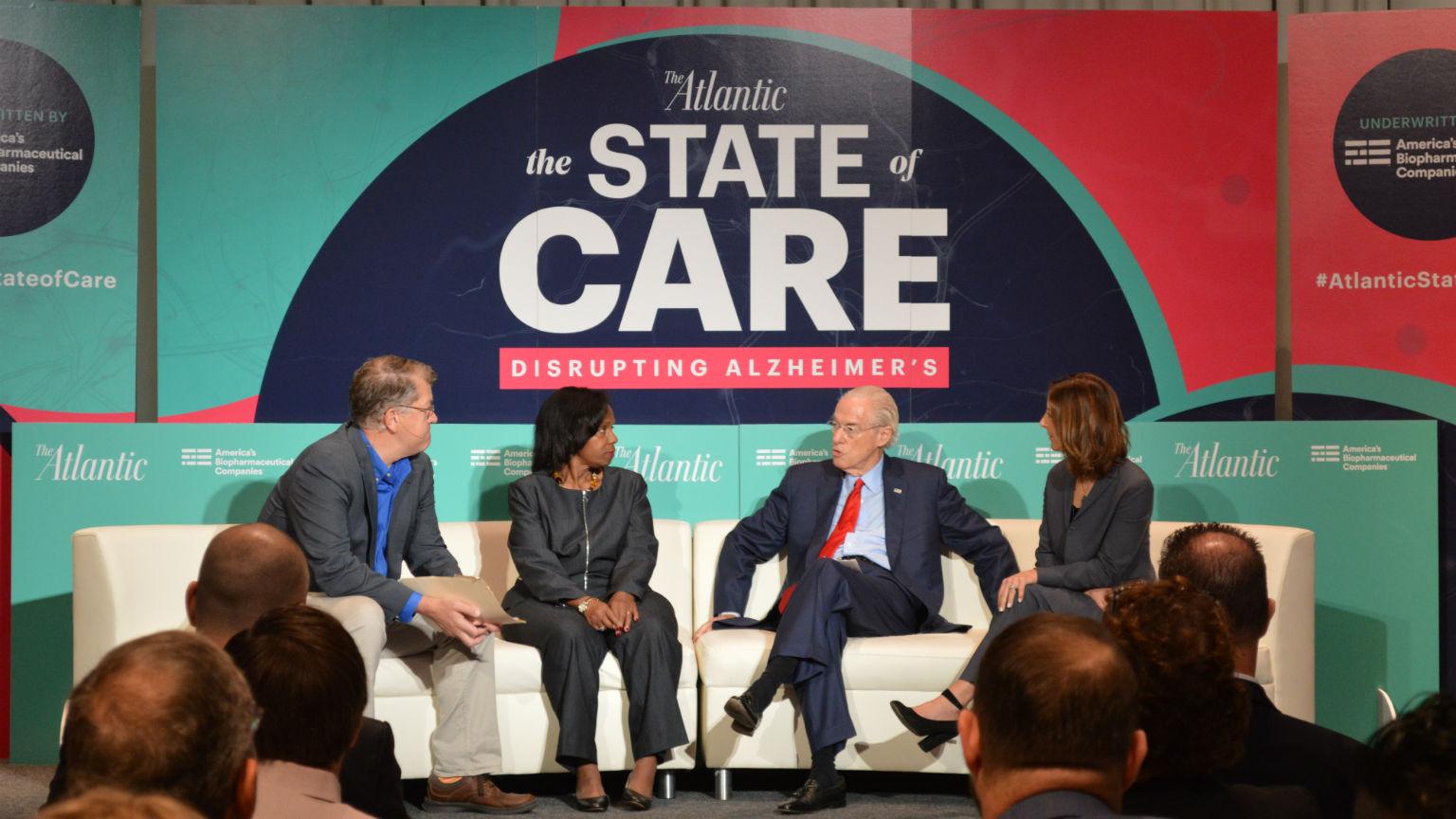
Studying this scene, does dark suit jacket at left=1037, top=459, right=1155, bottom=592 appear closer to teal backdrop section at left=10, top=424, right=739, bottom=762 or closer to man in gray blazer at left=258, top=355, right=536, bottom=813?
teal backdrop section at left=10, top=424, right=739, bottom=762

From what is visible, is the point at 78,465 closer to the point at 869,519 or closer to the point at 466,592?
the point at 466,592

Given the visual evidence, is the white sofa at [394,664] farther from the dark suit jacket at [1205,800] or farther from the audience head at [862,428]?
the dark suit jacket at [1205,800]

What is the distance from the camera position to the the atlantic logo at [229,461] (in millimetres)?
4934

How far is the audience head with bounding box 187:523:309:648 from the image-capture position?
98.3 inches

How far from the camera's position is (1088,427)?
168 inches

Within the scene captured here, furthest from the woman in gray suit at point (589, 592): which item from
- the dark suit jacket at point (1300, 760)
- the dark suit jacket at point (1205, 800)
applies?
the dark suit jacket at point (1205, 800)

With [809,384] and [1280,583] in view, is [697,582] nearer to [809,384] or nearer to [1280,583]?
[809,384]

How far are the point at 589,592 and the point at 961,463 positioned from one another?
1574 millimetres

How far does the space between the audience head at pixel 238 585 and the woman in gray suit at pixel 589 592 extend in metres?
1.64

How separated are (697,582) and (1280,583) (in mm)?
1911

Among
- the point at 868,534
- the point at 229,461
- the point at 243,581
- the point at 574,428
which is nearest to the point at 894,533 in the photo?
the point at 868,534

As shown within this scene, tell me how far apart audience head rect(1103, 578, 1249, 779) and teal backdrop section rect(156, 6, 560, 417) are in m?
4.07

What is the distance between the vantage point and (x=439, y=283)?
5.32 m

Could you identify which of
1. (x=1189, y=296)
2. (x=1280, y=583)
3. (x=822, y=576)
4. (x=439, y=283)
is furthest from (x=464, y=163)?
(x=1280, y=583)
